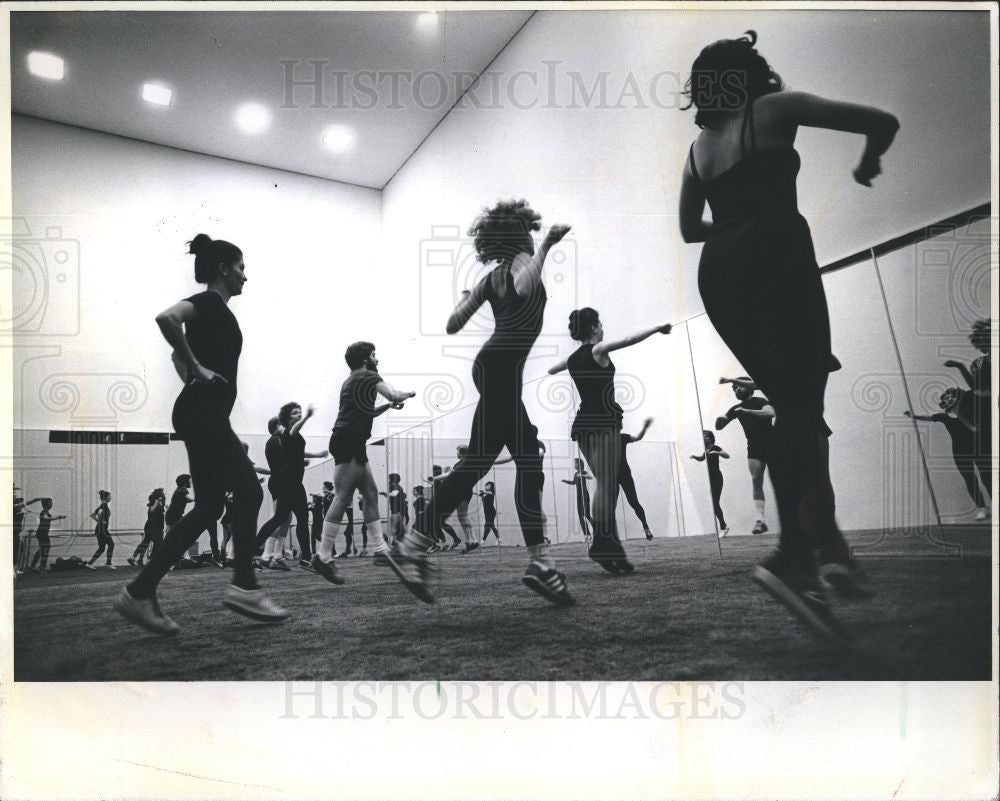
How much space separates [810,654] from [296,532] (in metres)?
1.61

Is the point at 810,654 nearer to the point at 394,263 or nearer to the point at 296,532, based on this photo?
the point at 296,532

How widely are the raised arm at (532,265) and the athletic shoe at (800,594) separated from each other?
1.11 meters

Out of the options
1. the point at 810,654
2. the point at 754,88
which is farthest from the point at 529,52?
the point at 810,654

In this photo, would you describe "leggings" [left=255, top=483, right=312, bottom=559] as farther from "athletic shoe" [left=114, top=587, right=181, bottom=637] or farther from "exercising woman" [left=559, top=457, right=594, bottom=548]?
"exercising woman" [left=559, top=457, right=594, bottom=548]

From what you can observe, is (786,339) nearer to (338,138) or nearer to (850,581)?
(850,581)

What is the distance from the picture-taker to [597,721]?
80.9 inches

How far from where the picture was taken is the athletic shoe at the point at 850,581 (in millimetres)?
2051

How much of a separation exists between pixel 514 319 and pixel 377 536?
32.3 inches

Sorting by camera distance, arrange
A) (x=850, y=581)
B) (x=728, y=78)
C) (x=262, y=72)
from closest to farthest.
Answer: (x=850, y=581) < (x=728, y=78) < (x=262, y=72)

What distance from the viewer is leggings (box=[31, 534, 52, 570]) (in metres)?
2.21

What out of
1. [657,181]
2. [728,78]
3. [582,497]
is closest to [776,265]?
[657,181]

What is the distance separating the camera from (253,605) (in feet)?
7.18

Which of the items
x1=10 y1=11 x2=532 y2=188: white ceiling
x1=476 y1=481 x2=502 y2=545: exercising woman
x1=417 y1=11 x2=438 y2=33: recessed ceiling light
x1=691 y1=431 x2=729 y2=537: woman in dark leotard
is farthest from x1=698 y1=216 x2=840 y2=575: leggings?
x1=417 y1=11 x2=438 y2=33: recessed ceiling light

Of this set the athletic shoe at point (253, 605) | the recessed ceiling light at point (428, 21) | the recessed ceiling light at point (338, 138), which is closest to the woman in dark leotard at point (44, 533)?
the athletic shoe at point (253, 605)
